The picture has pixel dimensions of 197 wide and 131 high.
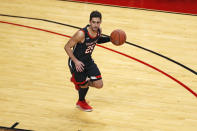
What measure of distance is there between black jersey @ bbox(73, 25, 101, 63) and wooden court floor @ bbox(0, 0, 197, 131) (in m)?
0.82

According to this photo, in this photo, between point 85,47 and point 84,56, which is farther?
point 84,56

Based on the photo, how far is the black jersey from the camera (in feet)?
15.5

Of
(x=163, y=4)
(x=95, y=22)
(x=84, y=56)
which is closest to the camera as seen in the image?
(x=95, y=22)

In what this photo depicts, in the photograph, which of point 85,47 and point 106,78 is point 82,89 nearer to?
point 85,47

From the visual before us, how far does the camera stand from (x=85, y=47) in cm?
479

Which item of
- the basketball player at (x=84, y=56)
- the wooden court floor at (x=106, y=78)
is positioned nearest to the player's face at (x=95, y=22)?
the basketball player at (x=84, y=56)

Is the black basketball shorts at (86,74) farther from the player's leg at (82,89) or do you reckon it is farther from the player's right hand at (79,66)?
the player's right hand at (79,66)

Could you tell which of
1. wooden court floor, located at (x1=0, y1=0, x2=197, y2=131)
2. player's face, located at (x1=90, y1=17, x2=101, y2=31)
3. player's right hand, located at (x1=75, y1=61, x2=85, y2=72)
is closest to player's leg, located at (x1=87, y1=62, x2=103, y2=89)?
player's right hand, located at (x1=75, y1=61, x2=85, y2=72)

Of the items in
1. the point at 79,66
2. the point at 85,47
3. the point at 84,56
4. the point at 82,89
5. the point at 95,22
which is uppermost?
the point at 95,22

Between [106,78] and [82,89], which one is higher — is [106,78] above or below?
above

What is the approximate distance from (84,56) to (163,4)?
610cm

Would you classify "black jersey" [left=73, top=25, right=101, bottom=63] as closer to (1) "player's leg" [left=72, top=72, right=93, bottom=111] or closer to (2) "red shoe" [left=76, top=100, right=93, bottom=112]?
(1) "player's leg" [left=72, top=72, right=93, bottom=111]

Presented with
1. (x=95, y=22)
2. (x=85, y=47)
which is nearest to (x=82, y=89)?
(x=85, y=47)

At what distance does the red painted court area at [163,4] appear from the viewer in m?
9.95
